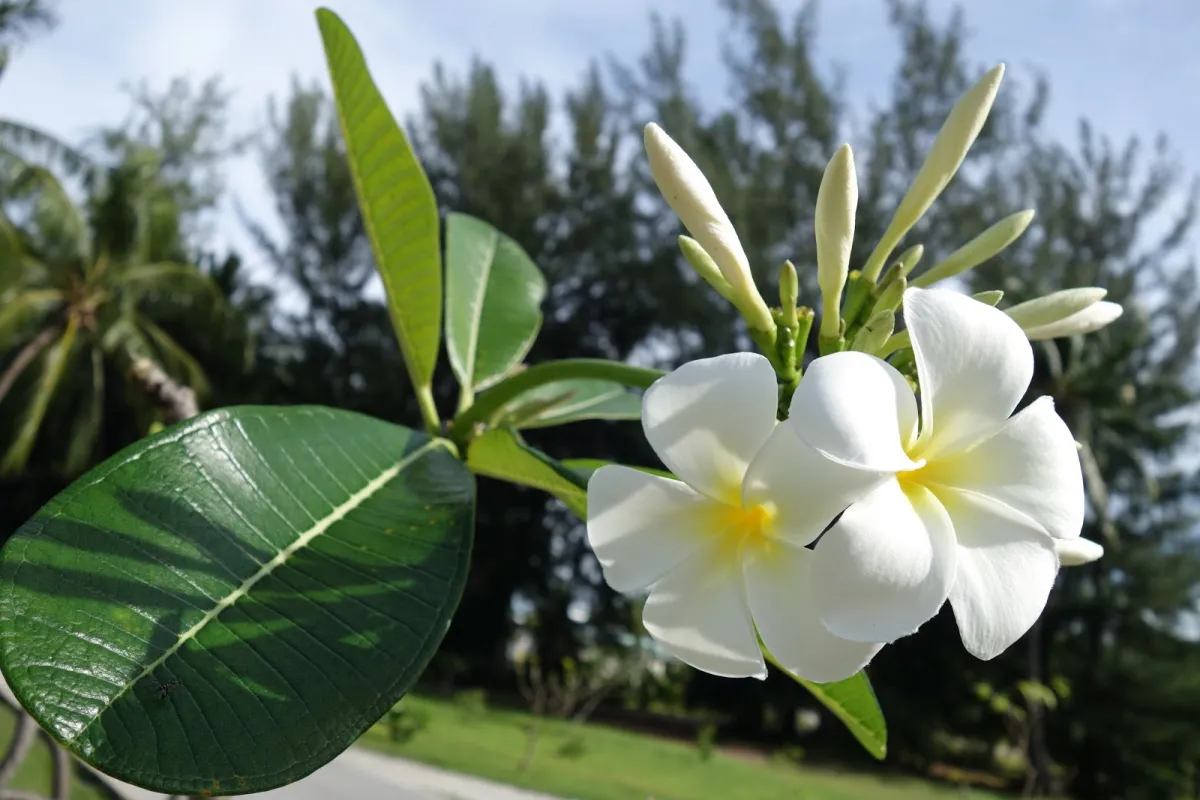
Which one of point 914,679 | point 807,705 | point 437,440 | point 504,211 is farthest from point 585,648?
point 437,440

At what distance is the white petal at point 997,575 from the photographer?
0.38m

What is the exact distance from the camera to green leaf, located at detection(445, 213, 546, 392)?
996 millimetres

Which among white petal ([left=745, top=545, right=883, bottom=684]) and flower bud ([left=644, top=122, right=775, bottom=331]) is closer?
white petal ([left=745, top=545, right=883, bottom=684])

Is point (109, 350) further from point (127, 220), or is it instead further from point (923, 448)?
point (923, 448)

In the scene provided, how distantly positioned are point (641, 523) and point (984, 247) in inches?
14.8

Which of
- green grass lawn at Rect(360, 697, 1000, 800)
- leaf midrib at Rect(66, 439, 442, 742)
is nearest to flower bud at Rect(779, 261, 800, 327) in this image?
leaf midrib at Rect(66, 439, 442, 742)

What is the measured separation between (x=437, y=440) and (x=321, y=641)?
281 mm

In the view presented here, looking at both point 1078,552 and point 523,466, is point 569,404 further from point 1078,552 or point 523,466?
point 1078,552

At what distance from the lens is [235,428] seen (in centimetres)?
53

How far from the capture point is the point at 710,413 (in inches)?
16.6

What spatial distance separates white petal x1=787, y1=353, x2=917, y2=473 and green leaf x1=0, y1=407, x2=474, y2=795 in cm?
20

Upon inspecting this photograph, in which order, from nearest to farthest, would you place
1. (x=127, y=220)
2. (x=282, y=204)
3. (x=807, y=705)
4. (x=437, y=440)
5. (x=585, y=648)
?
(x=437, y=440), (x=127, y=220), (x=807, y=705), (x=585, y=648), (x=282, y=204)

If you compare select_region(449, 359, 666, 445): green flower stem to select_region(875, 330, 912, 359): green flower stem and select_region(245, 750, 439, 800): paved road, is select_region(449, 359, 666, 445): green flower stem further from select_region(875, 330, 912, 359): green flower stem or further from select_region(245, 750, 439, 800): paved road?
select_region(245, 750, 439, 800): paved road

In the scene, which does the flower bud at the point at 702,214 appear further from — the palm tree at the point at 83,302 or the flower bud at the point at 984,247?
the palm tree at the point at 83,302
